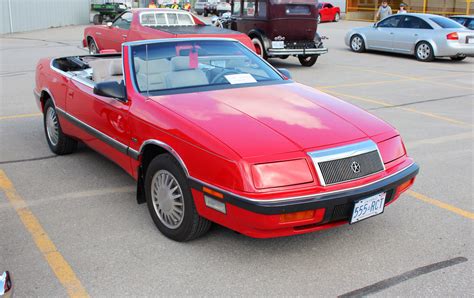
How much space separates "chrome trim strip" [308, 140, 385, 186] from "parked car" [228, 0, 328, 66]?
10.2m

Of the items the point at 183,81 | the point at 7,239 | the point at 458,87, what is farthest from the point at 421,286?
the point at 458,87

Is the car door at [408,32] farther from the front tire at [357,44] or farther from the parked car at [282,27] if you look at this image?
the parked car at [282,27]

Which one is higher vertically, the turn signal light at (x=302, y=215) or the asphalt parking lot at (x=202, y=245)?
the turn signal light at (x=302, y=215)

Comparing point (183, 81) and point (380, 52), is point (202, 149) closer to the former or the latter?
point (183, 81)

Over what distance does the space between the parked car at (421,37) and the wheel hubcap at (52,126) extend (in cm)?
1218

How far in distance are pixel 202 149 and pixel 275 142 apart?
1.61 feet

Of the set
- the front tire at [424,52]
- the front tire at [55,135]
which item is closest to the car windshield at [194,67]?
the front tire at [55,135]

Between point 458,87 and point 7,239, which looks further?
point 458,87

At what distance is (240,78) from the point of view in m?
4.78

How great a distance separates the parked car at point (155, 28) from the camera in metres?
10.9

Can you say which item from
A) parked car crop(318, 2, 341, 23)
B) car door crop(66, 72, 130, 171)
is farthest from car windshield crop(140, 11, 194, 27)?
parked car crop(318, 2, 341, 23)

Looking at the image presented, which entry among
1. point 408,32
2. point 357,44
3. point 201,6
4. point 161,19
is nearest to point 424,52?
point 408,32

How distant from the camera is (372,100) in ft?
32.0

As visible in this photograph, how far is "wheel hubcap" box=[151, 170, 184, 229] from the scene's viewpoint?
12.6ft
